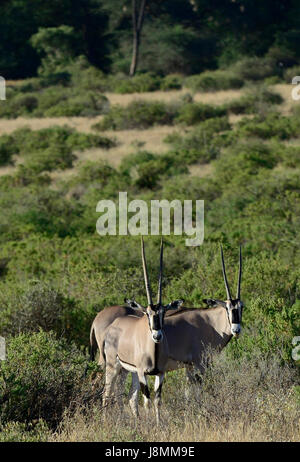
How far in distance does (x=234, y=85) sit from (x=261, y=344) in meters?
37.5

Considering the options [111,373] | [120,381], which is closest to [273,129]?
[120,381]

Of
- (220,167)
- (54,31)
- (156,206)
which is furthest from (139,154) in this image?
(54,31)

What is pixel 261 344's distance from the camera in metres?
9.09

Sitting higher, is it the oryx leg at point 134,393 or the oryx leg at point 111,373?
the oryx leg at point 111,373

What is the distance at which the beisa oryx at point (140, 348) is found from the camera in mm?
7867

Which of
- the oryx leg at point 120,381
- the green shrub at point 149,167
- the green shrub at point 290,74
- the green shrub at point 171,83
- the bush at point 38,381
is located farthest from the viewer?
the green shrub at point 290,74

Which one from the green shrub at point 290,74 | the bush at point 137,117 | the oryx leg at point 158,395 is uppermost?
the green shrub at point 290,74

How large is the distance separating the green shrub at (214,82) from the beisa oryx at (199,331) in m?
35.8

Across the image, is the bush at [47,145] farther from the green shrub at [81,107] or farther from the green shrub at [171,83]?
the green shrub at [171,83]

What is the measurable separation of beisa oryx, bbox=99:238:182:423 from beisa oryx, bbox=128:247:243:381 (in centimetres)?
39

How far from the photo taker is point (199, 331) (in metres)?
8.98

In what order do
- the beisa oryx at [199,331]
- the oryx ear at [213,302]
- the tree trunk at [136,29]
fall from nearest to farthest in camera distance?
the beisa oryx at [199,331], the oryx ear at [213,302], the tree trunk at [136,29]

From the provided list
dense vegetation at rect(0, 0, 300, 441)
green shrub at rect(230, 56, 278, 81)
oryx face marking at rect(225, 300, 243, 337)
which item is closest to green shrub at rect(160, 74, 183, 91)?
dense vegetation at rect(0, 0, 300, 441)

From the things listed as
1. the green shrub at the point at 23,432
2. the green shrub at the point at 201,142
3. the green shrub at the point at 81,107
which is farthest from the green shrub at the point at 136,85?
the green shrub at the point at 23,432
